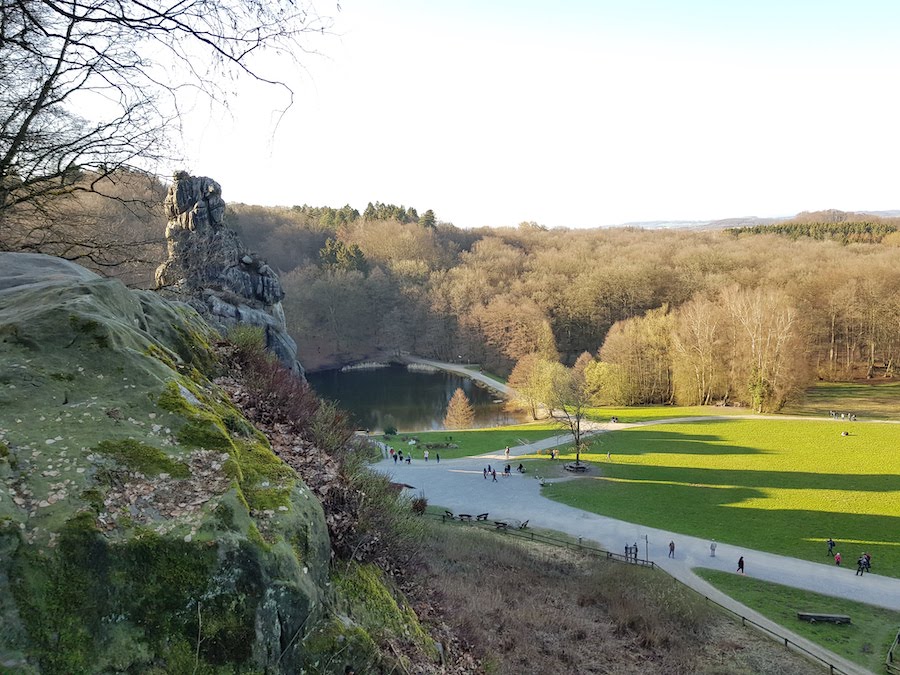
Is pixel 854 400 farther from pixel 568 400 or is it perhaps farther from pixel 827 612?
pixel 827 612

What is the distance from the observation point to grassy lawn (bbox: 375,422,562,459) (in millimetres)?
35919

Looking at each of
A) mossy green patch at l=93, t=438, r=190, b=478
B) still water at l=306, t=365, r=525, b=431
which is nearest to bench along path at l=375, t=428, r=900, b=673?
mossy green patch at l=93, t=438, r=190, b=478

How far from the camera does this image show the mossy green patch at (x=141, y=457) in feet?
13.1

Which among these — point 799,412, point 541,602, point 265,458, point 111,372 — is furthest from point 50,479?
point 799,412

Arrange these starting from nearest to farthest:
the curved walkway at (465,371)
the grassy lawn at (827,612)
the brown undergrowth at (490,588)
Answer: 1. the brown undergrowth at (490,588)
2. the grassy lawn at (827,612)
3. the curved walkway at (465,371)

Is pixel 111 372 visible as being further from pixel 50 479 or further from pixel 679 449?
pixel 679 449

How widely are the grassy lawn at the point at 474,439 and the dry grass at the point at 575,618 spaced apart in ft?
57.4

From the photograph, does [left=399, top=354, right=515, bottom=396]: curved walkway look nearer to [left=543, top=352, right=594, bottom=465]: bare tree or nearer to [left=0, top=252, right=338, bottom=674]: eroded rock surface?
[left=543, top=352, right=594, bottom=465]: bare tree

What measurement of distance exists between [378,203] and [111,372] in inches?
4441

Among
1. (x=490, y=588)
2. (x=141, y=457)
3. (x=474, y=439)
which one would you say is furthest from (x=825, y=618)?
(x=474, y=439)

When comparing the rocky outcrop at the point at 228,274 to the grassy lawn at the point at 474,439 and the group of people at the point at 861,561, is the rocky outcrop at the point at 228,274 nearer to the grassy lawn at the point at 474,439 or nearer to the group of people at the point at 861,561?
the grassy lawn at the point at 474,439

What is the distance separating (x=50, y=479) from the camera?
3.61 meters

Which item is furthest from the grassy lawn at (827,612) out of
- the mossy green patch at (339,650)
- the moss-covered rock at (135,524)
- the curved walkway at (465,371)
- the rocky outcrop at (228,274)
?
the curved walkway at (465,371)

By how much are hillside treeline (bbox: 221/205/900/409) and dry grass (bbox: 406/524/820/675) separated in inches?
1418
